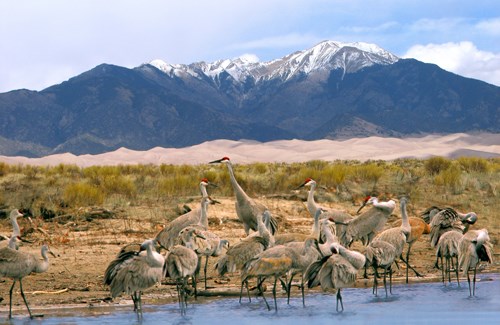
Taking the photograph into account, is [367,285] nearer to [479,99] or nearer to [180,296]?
[180,296]

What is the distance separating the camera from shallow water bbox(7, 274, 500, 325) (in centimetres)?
1202

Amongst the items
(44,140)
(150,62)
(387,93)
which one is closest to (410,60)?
(387,93)

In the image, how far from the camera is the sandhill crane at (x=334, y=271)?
40.1 ft

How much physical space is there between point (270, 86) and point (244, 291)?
15975 cm

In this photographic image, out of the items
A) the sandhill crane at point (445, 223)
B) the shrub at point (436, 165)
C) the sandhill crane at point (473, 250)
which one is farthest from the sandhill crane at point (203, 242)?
the shrub at point (436, 165)

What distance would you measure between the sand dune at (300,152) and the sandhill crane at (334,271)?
243ft

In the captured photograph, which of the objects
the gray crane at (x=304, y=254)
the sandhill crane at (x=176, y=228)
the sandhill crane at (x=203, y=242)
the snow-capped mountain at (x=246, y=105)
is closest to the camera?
the gray crane at (x=304, y=254)

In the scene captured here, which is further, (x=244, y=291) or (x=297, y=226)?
(x=297, y=226)

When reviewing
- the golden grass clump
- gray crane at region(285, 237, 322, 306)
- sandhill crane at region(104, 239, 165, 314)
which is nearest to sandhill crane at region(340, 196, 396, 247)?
gray crane at region(285, 237, 322, 306)

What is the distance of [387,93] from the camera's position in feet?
506

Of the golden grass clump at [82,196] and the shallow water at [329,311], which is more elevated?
the golden grass clump at [82,196]

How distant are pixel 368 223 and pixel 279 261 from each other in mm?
3911

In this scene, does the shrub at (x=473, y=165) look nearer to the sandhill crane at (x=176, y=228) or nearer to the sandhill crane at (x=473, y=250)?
the sandhill crane at (x=176, y=228)

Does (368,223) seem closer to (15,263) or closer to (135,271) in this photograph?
(135,271)
